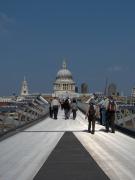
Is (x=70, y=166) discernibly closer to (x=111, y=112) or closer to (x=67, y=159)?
(x=67, y=159)

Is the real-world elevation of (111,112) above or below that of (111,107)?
below

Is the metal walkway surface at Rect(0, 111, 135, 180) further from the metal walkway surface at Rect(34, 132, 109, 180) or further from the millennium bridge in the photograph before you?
the metal walkway surface at Rect(34, 132, 109, 180)

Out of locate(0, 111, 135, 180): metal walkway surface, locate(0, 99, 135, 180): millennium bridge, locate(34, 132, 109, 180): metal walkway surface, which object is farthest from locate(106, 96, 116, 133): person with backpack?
locate(34, 132, 109, 180): metal walkway surface

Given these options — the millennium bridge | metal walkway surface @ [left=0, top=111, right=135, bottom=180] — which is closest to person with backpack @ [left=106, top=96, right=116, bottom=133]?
metal walkway surface @ [left=0, top=111, right=135, bottom=180]

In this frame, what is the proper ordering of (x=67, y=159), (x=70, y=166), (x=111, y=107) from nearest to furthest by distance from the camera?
(x=70, y=166), (x=67, y=159), (x=111, y=107)

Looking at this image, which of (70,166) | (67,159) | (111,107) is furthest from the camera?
(111,107)

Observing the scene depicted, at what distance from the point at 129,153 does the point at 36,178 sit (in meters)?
5.12

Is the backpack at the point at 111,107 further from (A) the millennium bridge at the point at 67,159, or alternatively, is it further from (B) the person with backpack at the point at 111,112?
(A) the millennium bridge at the point at 67,159

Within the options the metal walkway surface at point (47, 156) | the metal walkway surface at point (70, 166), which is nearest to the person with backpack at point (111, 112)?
the metal walkway surface at point (47, 156)

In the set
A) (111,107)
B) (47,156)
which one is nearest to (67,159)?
(47,156)

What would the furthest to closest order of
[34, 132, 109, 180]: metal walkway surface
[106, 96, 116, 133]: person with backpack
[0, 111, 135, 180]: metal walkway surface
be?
[106, 96, 116, 133]: person with backpack < [0, 111, 135, 180]: metal walkway surface < [34, 132, 109, 180]: metal walkway surface

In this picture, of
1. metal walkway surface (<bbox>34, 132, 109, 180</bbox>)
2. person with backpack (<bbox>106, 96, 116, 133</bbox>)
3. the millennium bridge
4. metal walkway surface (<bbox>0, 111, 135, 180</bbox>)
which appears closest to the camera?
metal walkway surface (<bbox>34, 132, 109, 180</bbox>)

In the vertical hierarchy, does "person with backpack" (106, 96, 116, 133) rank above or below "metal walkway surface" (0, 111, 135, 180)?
above

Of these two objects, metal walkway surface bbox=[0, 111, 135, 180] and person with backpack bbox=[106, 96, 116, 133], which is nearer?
metal walkway surface bbox=[0, 111, 135, 180]
